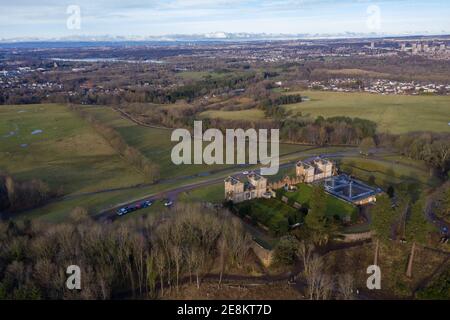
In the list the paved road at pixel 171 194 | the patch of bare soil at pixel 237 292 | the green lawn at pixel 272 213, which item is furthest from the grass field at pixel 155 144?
the patch of bare soil at pixel 237 292

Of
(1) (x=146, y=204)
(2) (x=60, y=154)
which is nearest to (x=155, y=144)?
(2) (x=60, y=154)

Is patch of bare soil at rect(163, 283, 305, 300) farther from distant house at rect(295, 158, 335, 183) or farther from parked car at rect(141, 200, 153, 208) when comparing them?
distant house at rect(295, 158, 335, 183)

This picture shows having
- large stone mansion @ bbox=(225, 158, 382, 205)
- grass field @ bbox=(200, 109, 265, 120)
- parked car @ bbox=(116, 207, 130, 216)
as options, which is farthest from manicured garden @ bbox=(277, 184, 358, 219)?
grass field @ bbox=(200, 109, 265, 120)

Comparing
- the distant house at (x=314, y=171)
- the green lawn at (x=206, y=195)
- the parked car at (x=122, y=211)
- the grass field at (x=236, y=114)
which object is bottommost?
the parked car at (x=122, y=211)

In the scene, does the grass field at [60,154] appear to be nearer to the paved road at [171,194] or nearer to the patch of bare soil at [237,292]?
the paved road at [171,194]

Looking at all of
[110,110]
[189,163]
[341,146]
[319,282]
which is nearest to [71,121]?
[110,110]
